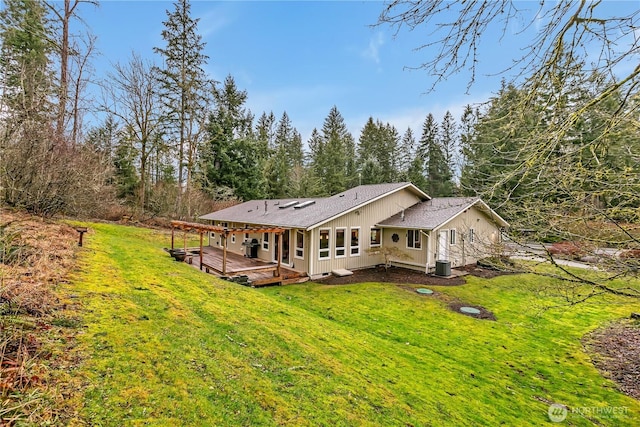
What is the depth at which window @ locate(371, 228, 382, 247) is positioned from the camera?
1479 cm

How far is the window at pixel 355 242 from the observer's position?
13.9 meters

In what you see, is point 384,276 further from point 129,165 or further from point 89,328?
point 129,165

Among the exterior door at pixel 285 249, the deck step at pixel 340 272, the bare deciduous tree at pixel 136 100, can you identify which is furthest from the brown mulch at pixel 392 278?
the bare deciduous tree at pixel 136 100

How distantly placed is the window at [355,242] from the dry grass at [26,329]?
1049 cm

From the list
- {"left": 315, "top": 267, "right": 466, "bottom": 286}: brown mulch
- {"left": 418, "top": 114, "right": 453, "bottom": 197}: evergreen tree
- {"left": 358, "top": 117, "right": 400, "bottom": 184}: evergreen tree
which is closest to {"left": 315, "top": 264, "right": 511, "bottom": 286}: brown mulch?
{"left": 315, "top": 267, "right": 466, "bottom": 286}: brown mulch

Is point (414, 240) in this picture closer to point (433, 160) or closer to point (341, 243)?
point (341, 243)

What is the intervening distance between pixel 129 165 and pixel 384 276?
851 inches

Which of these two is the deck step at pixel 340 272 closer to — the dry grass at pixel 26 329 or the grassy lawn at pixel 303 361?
the grassy lawn at pixel 303 361

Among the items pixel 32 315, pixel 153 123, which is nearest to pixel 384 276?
pixel 32 315

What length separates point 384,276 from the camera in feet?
42.8

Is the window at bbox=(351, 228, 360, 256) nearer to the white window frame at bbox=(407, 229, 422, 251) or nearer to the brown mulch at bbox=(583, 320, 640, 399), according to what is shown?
the white window frame at bbox=(407, 229, 422, 251)

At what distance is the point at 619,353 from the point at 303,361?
7601mm

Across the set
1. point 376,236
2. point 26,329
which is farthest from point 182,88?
point 26,329
